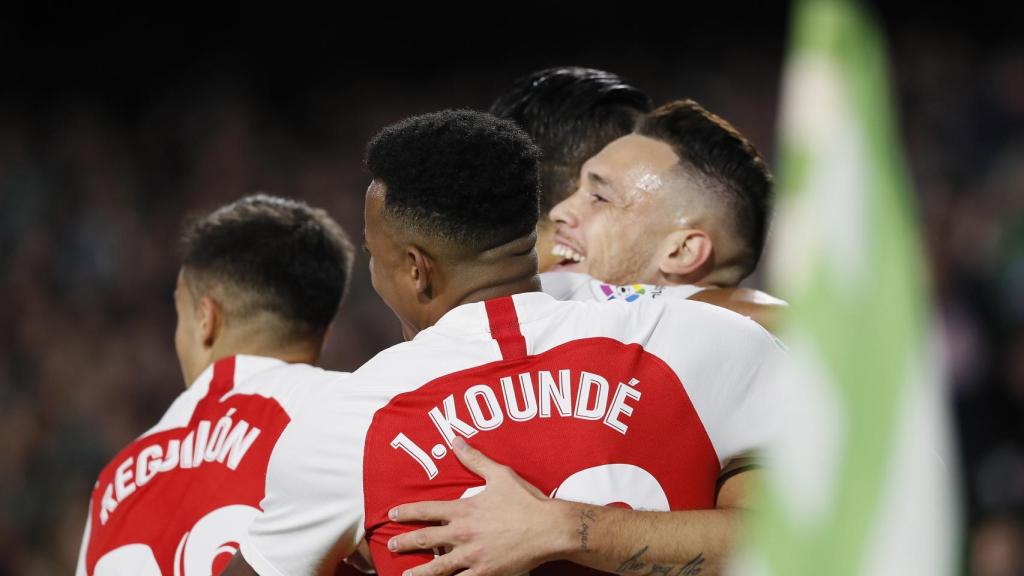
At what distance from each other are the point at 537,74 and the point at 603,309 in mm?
1503

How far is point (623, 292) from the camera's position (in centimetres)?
253

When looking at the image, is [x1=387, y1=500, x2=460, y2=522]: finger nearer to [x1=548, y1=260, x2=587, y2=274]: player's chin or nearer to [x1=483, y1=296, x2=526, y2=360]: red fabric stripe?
[x1=483, y1=296, x2=526, y2=360]: red fabric stripe

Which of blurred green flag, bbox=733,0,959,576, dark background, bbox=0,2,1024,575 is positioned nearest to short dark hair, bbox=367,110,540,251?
blurred green flag, bbox=733,0,959,576

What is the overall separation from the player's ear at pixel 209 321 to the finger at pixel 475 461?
1.29m

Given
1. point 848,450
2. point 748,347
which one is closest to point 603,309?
point 748,347

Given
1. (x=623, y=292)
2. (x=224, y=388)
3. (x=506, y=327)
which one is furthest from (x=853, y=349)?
(x=224, y=388)

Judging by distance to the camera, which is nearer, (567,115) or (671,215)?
(671,215)

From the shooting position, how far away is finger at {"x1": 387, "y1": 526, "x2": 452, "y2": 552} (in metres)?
1.84

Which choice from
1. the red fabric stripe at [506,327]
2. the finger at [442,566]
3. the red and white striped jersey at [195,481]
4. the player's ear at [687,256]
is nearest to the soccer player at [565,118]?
the player's ear at [687,256]

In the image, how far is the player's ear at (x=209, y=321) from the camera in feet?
9.87

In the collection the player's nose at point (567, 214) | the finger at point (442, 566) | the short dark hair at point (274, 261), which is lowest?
the finger at point (442, 566)

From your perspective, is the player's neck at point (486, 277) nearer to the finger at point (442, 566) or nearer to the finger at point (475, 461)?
the finger at point (475, 461)

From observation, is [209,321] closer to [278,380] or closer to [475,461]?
[278,380]

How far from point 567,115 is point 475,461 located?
1.56 meters
